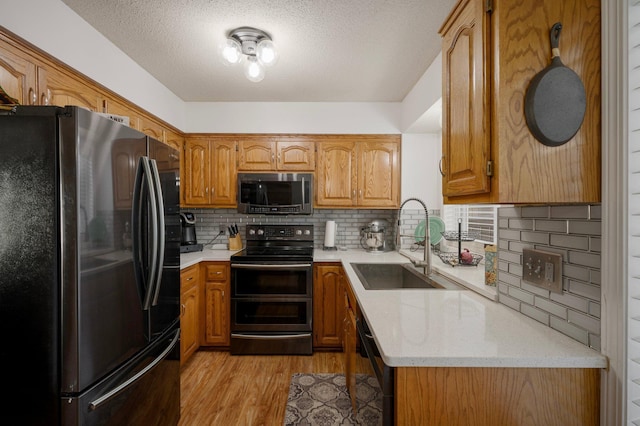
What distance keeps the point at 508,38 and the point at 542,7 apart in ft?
0.47

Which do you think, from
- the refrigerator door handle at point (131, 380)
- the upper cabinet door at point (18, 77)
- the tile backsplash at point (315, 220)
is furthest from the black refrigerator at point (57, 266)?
the tile backsplash at point (315, 220)

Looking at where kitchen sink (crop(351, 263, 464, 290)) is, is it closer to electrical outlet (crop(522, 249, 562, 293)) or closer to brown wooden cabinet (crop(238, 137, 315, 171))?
electrical outlet (crop(522, 249, 562, 293))

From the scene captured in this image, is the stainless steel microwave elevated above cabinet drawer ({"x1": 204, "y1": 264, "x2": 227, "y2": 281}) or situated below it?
above

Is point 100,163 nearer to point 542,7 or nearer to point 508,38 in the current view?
point 508,38

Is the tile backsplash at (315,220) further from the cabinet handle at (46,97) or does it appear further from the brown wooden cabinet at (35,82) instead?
the cabinet handle at (46,97)

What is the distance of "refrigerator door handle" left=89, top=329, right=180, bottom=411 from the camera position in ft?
3.72

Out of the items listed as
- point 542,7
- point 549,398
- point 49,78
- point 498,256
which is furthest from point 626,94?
point 49,78

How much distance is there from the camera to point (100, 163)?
3.81 ft

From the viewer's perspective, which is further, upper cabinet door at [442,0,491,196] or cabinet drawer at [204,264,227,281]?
cabinet drawer at [204,264,227,281]

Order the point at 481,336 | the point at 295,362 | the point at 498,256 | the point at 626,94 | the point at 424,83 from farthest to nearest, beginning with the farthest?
1. the point at 295,362
2. the point at 424,83
3. the point at 498,256
4. the point at 481,336
5. the point at 626,94

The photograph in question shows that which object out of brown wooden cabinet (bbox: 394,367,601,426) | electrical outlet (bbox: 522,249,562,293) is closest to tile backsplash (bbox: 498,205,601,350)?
electrical outlet (bbox: 522,249,562,293)

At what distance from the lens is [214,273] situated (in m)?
2.82

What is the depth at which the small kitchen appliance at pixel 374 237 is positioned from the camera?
315 centimetres

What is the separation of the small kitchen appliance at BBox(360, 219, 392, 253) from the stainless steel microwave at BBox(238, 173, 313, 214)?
645mm
